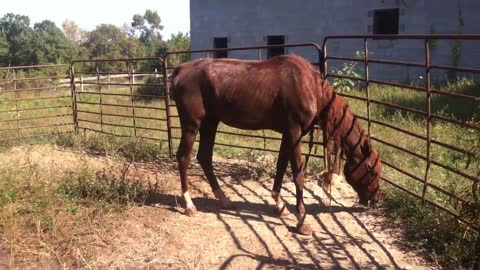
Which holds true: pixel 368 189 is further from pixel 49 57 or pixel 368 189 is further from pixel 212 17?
pixel 49 57

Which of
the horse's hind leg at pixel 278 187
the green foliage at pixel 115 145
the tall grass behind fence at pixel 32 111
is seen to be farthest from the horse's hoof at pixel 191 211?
the tall grass behind fence at pixel 32 111

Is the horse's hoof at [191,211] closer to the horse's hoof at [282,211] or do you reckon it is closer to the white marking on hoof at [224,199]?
the white marking on hoof at [224,199]

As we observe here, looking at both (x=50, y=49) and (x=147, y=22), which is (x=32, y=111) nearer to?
(x=50, y=49)

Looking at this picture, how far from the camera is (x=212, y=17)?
17.8 metres

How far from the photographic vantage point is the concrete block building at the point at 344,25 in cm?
1209

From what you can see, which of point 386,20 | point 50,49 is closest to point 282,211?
point 386,20

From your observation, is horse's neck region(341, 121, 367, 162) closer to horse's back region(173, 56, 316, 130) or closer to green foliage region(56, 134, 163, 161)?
horse's back region(173, 56, 316, 130)

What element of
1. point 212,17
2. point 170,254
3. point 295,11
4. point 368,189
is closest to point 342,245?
point 368,189

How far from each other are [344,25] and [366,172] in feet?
35.5

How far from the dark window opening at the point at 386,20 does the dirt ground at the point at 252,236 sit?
9756 mm

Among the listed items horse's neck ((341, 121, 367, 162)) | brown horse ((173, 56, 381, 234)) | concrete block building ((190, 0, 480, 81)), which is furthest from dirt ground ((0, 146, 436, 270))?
concrete block building ((190, 0, 480, 81))

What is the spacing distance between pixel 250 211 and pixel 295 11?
38.7 ft

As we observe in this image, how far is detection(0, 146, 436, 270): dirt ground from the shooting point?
379 centimetres

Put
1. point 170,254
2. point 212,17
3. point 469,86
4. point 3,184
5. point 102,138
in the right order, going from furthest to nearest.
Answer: point 212,17
point 469,86
point 102,138
point 3,184
point 170,254
